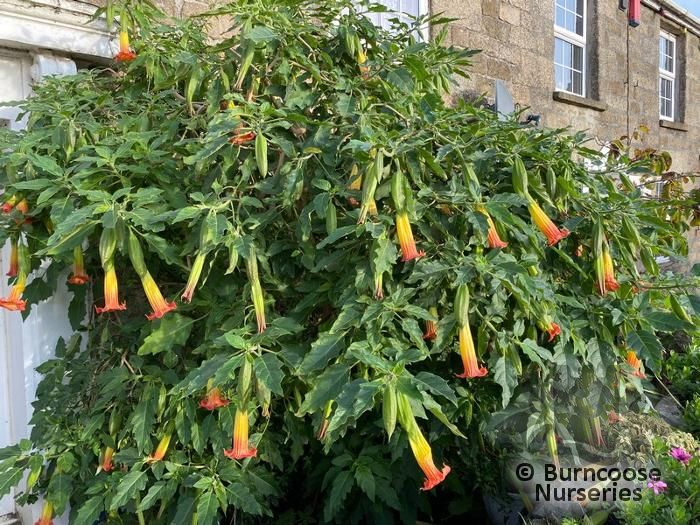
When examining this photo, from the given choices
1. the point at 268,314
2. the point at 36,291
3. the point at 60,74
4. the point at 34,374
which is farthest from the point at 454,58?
the point at 34,374

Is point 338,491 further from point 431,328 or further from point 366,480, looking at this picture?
point 431,328

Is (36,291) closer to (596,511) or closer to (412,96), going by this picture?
(412,96)

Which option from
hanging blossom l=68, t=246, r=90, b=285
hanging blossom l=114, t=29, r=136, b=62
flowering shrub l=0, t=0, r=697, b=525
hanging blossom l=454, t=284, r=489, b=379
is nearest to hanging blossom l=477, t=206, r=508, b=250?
flowering shrub l=0, t=0, r=697, b=525

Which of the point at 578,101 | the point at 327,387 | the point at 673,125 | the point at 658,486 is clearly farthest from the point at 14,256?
the point at 673,125

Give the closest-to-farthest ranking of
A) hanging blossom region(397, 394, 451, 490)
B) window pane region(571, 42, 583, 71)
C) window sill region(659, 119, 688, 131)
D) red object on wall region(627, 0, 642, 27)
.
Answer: hanging blossom region(397, 394, 451, 490)
window pane region(571, 42, 583, 71)
red object on wall region(627, 0, 642, 27)
window sill region(659, 119, 688, 131)

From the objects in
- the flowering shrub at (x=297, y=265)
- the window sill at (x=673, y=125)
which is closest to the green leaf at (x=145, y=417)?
the flowering shrub at (x=297, y=265)

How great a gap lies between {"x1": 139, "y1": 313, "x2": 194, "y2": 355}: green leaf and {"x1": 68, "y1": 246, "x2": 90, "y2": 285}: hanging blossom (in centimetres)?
30

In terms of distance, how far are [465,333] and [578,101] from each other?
5585 millimetres

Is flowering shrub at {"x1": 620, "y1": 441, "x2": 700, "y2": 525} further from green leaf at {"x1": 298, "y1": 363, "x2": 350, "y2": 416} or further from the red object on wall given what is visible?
the red object on wall

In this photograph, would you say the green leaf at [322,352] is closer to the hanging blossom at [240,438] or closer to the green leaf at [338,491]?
the hanging blossom at [240,438]

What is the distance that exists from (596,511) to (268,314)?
1.51 metres

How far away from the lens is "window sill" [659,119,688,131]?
8.80m

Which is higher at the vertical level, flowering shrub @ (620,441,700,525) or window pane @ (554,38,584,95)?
window pane @ (554,38,584,95)

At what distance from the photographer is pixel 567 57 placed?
23.3ft
